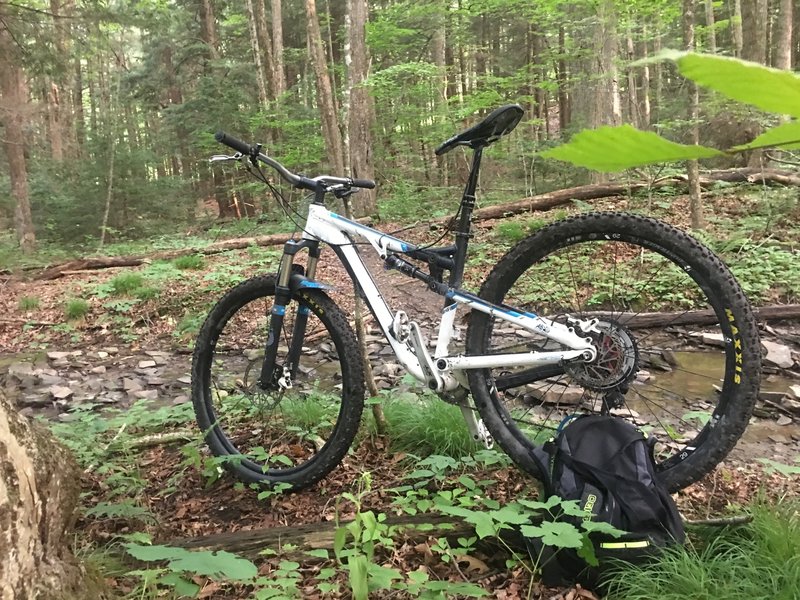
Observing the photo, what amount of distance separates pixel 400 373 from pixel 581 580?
264cm

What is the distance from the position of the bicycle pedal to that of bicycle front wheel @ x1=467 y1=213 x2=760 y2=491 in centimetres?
15

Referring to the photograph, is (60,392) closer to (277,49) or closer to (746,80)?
(746,80)

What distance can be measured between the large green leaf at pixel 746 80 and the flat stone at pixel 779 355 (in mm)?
4294

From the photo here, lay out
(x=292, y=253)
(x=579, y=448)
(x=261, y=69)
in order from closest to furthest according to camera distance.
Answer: (x=579, y=448) → (x=292, y=253) → (x=261, y=69)

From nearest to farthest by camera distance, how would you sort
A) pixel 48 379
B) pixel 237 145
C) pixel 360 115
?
1. pixel 237 145
2. pixel 48 379
3. pixel 360 115

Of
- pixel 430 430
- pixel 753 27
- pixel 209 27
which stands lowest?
pixel 430 430

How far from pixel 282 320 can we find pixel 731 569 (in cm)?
199

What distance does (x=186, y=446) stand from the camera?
8.11 feet

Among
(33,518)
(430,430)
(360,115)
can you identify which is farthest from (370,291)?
(360,115)

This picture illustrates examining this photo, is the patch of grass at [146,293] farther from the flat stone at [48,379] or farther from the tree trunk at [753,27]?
the tree trunk at [753,27]

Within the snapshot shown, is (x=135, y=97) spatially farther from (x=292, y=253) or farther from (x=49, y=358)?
(x=292, y=253)

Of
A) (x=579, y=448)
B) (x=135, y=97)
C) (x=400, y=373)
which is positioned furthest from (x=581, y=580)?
(x=135, y=97)

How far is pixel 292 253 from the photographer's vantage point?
251 centimetres

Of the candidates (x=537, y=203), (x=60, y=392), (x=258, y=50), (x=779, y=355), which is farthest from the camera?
(x=258, y=50)
